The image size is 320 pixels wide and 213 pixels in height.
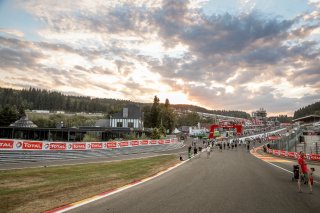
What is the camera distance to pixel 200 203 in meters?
9.84

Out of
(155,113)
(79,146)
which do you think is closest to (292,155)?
(79,146)

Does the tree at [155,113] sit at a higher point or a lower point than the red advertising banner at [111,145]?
higher

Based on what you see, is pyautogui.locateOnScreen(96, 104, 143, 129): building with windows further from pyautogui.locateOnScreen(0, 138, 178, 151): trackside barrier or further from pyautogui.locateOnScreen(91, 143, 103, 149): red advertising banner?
pyautogui.locateOnScreen(91, 143, 103, 149): red advertising banner

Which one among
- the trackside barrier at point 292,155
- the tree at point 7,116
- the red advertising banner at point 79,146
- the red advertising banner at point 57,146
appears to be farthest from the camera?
the tree at point 7,116

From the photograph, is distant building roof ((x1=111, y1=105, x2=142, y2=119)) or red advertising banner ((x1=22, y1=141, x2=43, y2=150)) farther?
distant building roof ((x1=111, y1=105, x2=142, y2=119))

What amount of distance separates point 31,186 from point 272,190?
35.9 feet

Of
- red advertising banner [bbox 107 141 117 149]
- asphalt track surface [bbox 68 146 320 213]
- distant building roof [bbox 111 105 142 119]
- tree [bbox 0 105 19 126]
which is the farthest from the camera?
tree [bbox 0 105 19 126]

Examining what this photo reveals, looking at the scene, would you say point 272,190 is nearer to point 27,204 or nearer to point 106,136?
point 27,204

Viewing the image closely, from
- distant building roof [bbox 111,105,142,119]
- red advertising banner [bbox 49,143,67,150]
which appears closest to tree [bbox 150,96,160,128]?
distant building roof [bbox 111,105,142,119]

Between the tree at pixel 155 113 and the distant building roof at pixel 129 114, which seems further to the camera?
the tree at pixel 155 113

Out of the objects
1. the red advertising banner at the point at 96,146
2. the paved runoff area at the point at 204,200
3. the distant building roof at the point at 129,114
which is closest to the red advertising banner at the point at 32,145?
the red advertising banner at the point at 96,146

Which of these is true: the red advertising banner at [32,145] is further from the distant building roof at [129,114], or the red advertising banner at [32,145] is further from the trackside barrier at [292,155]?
the distant building roof at [129,114]

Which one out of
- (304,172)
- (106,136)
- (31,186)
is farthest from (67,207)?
(106,136)

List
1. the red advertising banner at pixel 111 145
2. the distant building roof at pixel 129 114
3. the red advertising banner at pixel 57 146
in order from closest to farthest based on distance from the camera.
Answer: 1. the red advertising banner at pixel 57 146
2. the red advertising banner at pixel 111 145
3. the distant building roof at pixel 129 114
